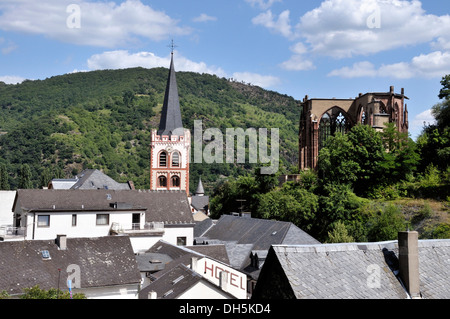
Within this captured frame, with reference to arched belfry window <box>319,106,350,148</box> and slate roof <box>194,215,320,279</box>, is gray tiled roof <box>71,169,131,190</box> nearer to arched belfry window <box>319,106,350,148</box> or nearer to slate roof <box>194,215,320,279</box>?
slate roof <box>194,215,320,279</box>

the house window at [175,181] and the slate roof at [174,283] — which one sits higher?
the house window at [175,181]

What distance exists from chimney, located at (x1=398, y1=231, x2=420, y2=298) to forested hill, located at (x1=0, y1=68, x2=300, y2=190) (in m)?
81.7

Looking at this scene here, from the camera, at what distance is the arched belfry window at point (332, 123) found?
5931 cm

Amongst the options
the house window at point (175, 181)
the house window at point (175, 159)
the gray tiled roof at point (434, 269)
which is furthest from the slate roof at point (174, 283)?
the house window at point (175, 159)

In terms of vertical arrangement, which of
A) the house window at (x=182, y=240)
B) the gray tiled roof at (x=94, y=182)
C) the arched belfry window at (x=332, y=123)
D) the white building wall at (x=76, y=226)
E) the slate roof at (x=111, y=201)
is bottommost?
the house window at (x=182, y=240)

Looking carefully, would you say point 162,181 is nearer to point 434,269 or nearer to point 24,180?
point 24,180

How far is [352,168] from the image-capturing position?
4241 cm

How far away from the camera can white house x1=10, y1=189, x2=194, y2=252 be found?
34250mm

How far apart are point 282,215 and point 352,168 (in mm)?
8095

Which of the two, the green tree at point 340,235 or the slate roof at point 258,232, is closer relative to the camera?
the slate roof at point 258,232

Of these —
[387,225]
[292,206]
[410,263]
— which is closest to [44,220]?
[292,206]

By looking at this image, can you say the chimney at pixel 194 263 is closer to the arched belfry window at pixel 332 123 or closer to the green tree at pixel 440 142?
the green tree at pixel 440 142

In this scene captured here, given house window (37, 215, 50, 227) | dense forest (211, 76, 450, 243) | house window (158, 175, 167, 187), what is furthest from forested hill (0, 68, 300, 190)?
dense forest (211, 76, 450, 243)
